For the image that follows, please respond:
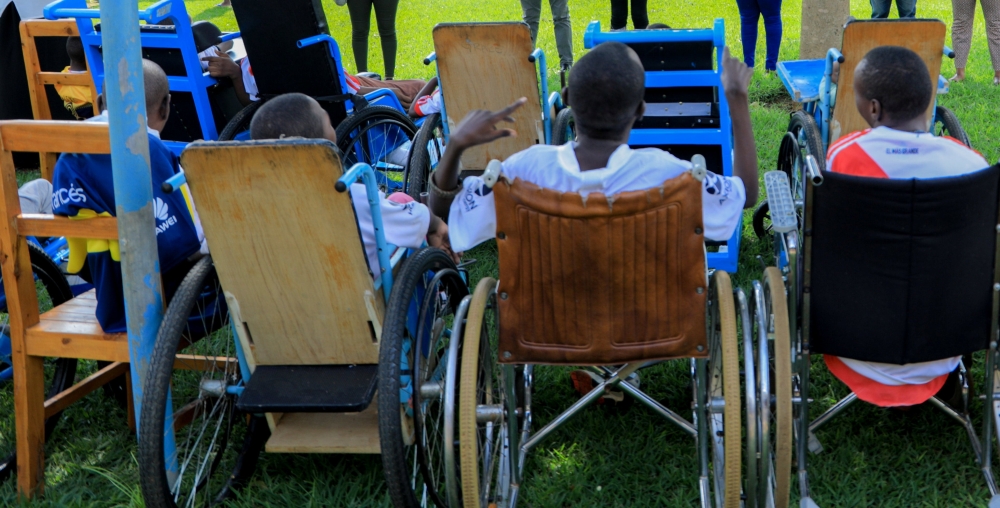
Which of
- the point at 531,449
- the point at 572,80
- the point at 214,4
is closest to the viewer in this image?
the point at 572,80

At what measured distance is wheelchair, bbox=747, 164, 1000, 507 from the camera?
2.20 metres

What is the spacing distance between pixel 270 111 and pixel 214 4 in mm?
14209

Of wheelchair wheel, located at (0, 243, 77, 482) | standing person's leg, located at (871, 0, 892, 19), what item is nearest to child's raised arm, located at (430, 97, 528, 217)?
wheelchair wheel, located at (0, 243, 77, 482)

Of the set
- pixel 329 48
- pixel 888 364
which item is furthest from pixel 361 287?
pixel 329 48

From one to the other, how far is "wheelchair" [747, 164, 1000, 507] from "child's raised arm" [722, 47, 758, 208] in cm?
14

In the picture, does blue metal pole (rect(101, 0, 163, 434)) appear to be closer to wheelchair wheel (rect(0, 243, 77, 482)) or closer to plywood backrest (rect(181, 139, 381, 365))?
plywood backrest (rect(181, 139, 381, 365))

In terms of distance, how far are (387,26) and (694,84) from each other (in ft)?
12.6

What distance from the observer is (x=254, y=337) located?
8.13 feet

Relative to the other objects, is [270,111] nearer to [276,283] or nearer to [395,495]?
[276,283]

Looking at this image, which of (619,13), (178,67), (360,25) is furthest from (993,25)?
(178,67)

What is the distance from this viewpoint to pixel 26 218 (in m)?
2.57

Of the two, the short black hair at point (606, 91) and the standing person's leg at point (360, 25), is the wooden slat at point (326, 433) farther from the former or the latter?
the standing person's leg at point (360, 25)

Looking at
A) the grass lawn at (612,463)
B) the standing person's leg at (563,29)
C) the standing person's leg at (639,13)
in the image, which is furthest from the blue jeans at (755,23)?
the grass lawn at (612,463)

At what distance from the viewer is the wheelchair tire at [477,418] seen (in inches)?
85.1
